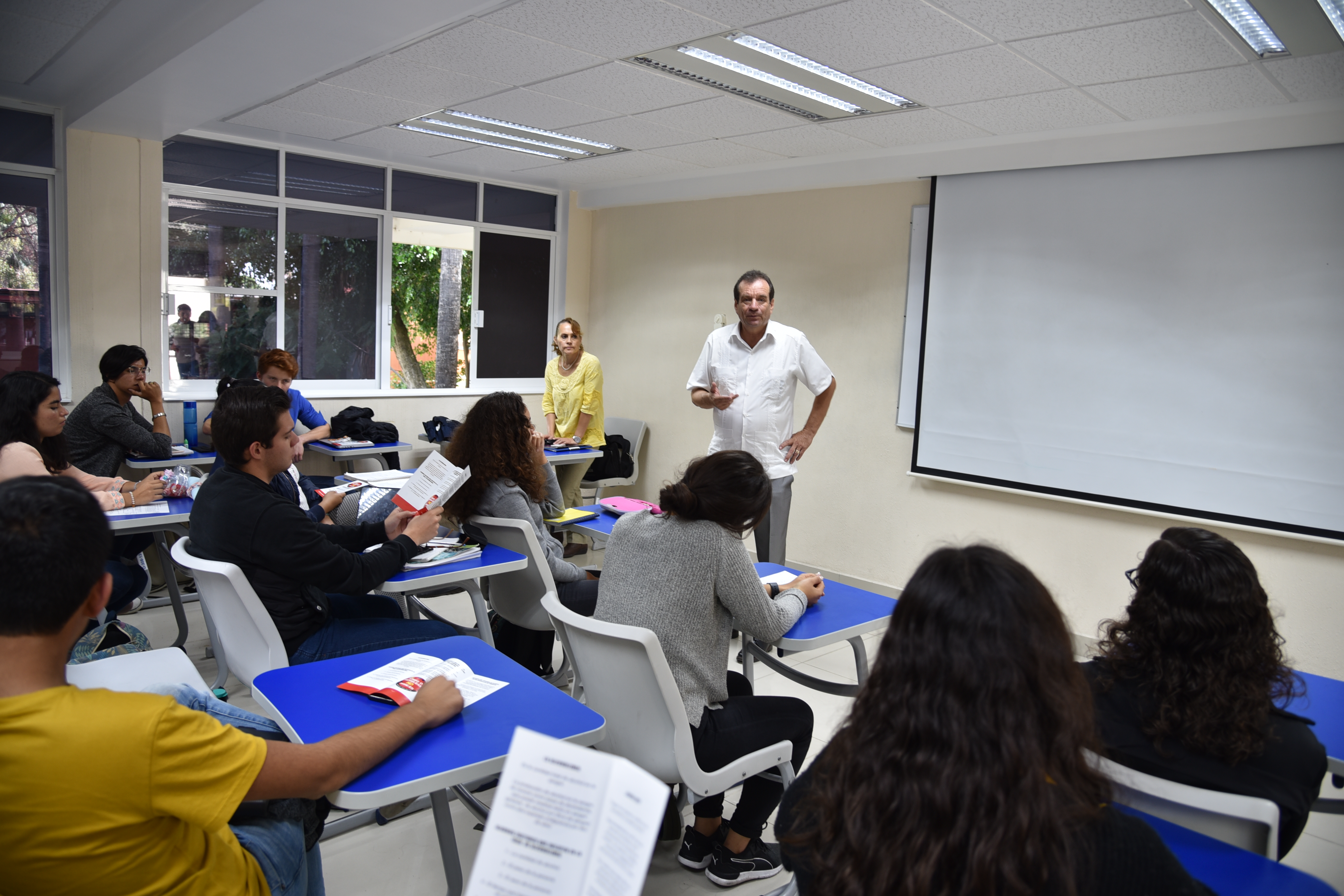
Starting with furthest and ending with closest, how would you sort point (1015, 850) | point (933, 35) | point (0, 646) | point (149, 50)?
point (149, 50) < point (933, 35) < point (0, 646) < point (1015, 850)

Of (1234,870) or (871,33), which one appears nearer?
(1234,870)

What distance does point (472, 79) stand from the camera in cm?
405

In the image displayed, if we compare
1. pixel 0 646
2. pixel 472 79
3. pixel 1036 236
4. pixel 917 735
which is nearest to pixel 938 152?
pixel 1036 236

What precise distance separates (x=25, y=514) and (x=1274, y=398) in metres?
4.57

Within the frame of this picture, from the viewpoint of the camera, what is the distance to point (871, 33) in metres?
3.16

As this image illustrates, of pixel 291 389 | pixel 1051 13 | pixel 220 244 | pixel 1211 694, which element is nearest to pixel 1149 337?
pixel 1051 13

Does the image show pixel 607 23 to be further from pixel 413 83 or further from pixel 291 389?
pixel 291 389

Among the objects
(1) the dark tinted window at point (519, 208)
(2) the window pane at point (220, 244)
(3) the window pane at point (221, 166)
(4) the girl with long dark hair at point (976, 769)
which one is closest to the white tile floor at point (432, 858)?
(4) the girl with long dark hair at point (976, 769)

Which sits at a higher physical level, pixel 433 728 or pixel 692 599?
pixel 692 599

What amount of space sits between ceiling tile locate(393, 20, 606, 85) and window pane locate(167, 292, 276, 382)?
2.79m

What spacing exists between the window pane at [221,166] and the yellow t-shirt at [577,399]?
2283 millimetres

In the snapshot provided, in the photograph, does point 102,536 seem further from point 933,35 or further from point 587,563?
point 587,563

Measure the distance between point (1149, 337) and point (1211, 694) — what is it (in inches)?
125

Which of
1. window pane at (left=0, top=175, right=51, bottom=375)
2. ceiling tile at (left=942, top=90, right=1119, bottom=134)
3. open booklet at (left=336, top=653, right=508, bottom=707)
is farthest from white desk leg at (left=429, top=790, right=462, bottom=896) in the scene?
window pane at (left=0, top=175, right=51, bottom=375)
